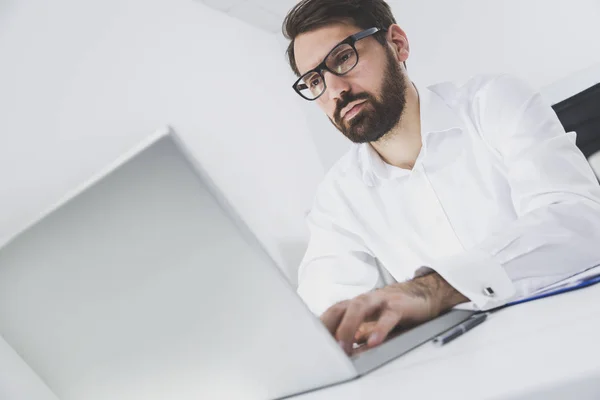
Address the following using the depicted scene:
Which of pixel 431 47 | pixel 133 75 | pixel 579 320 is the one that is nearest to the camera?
pixel 579 320

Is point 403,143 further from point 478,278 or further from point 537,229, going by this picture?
point 478,278

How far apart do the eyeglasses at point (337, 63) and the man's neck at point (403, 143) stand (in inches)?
13.1

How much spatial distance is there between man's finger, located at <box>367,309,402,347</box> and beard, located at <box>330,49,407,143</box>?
1.26 meters

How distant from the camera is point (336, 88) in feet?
6.27

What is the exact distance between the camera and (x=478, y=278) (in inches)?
33.7

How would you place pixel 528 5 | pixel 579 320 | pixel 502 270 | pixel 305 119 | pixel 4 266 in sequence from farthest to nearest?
Answer: pixel 305 119
pixel 528 5
pixel 502 270
pixel 4 266
pixel 579 320

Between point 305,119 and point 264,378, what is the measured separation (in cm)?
363

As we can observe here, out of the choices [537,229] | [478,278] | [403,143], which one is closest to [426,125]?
[403,143]

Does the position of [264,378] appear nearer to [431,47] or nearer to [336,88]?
[336,88]

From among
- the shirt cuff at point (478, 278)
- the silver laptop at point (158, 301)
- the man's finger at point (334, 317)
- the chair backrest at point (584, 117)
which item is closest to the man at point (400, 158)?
the shirt cuff at point (478, 278)

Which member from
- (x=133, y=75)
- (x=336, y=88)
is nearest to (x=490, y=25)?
(x=336, y=88)

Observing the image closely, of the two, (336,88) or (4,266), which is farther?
(336,88)

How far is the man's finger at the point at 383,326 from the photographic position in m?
0.71

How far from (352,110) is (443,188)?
0.50 metres
